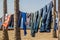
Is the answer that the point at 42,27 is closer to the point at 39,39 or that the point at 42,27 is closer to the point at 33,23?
the point at 33,23

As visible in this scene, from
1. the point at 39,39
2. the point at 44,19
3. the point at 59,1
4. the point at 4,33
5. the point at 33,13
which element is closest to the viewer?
the point at 59,1

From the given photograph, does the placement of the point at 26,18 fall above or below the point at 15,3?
below

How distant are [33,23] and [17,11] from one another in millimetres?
1550

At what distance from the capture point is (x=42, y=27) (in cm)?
1108

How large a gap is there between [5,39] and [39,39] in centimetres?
558

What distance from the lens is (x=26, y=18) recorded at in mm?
11266

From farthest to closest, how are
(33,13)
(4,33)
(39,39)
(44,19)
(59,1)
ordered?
1. (39,39)
2. (4,33)
3. (33,13)
4. (44,19)
5. (59,1)

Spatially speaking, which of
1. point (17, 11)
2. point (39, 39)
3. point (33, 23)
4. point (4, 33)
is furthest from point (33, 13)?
point (39, 39)

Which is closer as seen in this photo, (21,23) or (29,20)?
(21,23)

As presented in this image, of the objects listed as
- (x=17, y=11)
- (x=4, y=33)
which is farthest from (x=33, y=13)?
(x=4, y=33)

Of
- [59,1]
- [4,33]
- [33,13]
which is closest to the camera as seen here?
[59,1]

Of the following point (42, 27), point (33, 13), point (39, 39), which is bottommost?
point (39, 39)

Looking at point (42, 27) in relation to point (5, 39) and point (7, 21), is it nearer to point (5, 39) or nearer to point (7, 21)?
point (7, 21)

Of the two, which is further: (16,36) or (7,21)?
(7,21)
